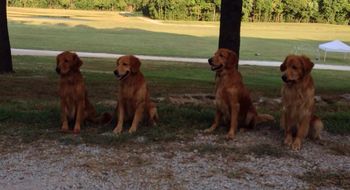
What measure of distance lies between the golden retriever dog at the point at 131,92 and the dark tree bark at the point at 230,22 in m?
5.30

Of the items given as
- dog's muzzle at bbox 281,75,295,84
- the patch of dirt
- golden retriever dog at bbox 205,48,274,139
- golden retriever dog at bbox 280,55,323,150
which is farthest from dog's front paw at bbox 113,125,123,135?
dog's muzzle at bbox 281,75,295,84

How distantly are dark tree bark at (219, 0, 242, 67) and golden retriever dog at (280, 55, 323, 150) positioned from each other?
540 centimetres

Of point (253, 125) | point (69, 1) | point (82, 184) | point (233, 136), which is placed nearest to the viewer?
point (82, 184)

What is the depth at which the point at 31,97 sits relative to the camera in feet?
38.2

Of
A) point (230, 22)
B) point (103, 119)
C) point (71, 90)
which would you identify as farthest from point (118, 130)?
point (230, 22)

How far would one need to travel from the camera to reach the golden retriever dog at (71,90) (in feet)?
23.4

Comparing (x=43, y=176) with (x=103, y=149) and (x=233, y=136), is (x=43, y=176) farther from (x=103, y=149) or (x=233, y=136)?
(x=233, y=136)

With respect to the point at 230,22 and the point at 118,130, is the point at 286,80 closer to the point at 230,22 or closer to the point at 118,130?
the point at 118,130

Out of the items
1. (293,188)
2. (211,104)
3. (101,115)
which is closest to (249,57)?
(211,104)

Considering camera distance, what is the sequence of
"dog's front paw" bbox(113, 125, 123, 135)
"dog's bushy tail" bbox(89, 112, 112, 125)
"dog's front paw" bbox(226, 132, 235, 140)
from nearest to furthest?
"dog's front paw" bbox(226, 132, 235, 140)
"dog's front paw" bbox(113, 125, 123, 135)
"dog's bushy tail" bbox(89, 112, 112, 125)

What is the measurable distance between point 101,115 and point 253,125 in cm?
232

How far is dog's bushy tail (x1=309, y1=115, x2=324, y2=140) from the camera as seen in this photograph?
23.5 ft

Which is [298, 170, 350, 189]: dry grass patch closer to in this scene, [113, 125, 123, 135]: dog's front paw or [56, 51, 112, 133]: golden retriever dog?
[113, 125, 123, 135]: dog's front paw

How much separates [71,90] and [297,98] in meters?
3.03
